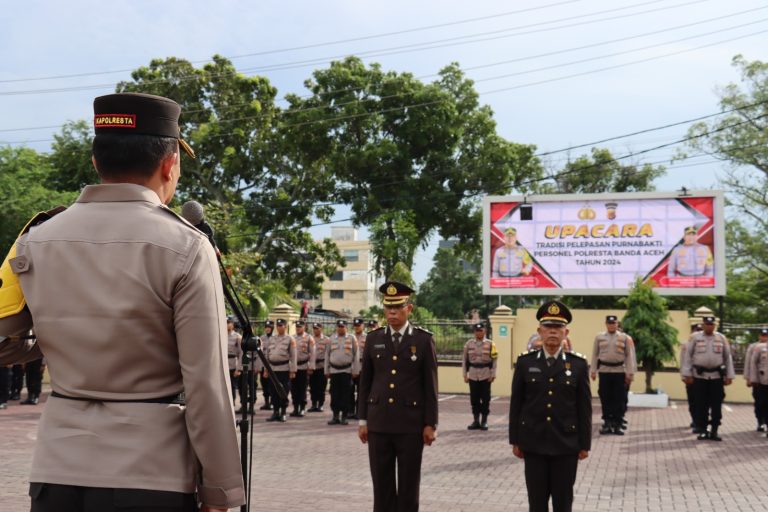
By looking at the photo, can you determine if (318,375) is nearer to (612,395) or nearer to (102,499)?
(612,395)

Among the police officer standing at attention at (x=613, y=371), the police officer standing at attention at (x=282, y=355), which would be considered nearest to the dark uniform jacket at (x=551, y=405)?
the police officer standing at attention at (x=613, y=371)

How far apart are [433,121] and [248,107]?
8.25 meters

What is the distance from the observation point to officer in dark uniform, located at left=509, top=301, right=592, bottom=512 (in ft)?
20.1

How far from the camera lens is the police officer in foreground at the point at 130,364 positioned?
7.27 feet

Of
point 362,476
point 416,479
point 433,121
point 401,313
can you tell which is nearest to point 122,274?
point 416,479

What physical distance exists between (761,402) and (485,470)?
7.81 m

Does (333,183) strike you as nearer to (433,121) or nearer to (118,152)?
(433,121)

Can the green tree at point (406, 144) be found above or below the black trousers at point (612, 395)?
above

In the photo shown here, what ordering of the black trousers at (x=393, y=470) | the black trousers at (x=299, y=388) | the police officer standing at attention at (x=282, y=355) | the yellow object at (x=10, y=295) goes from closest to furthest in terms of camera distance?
the yellow object at (x=10, y=295) → the black trousers at (x=393, y=470) → the police officer standing at attention at (x=282, y=355) → the black trousers at (x=299, y=388)

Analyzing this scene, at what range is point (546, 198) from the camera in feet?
86.1

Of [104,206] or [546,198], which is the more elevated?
[546,198]

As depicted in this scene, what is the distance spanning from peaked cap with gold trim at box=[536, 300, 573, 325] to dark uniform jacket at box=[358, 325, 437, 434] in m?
0.88

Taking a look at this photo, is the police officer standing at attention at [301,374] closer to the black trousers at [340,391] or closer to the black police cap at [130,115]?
the black trousers at [340,391]

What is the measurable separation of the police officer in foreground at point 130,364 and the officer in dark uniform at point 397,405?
4.38m
